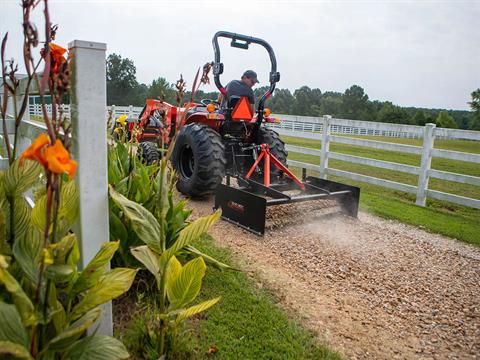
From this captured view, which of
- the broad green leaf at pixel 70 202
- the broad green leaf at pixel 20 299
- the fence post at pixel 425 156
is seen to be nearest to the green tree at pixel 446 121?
the fence post at pixel 425 156

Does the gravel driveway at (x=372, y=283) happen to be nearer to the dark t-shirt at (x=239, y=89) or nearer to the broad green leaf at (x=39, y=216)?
the dark t-shirt at (x=239, y=89)

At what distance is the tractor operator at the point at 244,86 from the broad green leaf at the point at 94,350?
4445 millimetres

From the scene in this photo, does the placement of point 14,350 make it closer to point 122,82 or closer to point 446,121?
point 122,82

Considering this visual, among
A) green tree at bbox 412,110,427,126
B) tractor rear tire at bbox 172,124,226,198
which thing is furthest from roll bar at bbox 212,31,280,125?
green tree at bbox 412,110,427,126

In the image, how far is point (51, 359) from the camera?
1531 millimetres

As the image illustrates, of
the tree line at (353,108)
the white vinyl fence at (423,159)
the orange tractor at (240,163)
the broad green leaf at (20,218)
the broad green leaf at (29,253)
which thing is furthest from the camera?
the tree line at (353,108)

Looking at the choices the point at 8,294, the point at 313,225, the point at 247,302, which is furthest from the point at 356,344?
the point at 313,225

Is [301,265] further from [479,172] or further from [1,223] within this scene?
[479,172]

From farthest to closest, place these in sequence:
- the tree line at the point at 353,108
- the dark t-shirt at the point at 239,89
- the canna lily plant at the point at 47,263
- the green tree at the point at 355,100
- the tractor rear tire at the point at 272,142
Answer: the green tree at the point at 355,100
the tree line at the point at 353,108
the tractor rear tire at the point at 272,142
the dark t-shirt at the point at 239,89
the canna lily plant at the point at 47,263

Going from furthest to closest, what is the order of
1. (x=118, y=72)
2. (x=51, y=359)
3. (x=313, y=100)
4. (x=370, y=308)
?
(x=313, y=100), (x=118, y=72), (x=370, y=308), (x=51, y=359)

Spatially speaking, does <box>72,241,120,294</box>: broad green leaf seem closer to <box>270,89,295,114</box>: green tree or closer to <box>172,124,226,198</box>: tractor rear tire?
<box>172,124,226,198</box>: tractor rear tire

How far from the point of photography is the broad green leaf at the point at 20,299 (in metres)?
1.35

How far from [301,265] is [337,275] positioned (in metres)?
0.34

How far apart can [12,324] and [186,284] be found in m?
0.75
